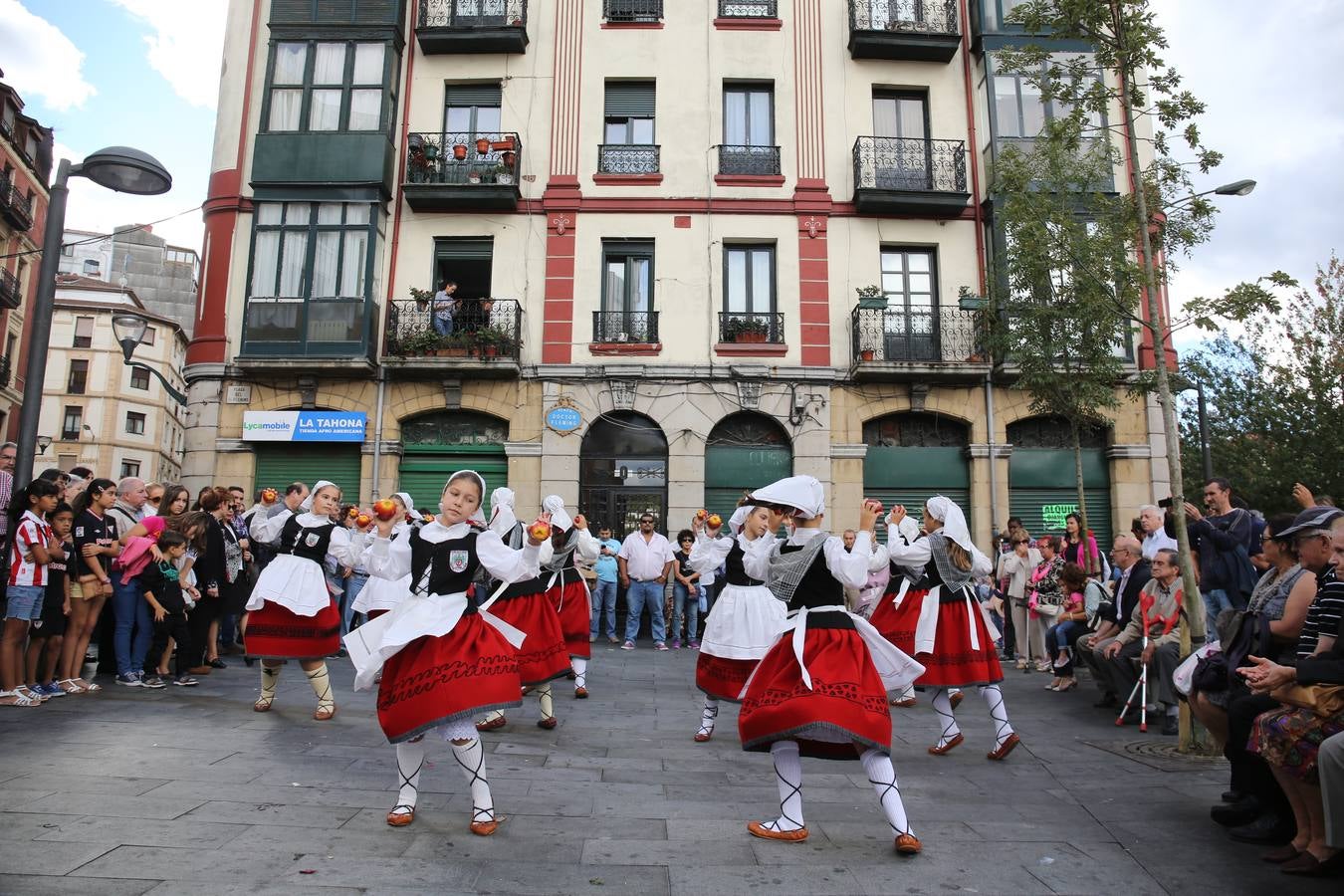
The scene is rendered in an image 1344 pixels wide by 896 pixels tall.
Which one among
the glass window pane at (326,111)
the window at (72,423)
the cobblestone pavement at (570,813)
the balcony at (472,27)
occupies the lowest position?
the cobblestone pavement at (570,813)

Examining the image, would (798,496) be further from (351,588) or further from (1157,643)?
(351,588)

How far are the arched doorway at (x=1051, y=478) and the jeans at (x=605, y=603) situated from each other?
873cm

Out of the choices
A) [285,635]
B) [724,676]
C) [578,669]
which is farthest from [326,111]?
[724,676]

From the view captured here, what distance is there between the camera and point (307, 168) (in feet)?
61.3

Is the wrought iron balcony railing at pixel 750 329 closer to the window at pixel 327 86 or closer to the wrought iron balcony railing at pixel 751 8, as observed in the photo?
the wrought iron balcony railing at pixel 751 8

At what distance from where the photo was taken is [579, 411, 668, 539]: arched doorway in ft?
A: 59.8

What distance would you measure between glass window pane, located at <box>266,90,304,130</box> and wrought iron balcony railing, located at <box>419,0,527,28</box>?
319 centimetres

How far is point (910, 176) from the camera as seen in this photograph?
19.0 meters

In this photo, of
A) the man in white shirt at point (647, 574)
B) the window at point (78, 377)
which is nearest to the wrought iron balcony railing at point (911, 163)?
the man in white shirt at point (647, 574)

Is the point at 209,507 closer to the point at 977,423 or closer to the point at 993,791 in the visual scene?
the point at 993,791

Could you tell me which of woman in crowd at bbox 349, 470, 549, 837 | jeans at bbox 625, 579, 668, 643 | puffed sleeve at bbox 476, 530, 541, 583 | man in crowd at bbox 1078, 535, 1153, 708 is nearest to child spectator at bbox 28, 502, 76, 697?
woman in crowd at bbox 349, 470, 549, 837

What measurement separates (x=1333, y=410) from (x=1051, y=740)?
22.6m

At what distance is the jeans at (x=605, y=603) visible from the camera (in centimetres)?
1522

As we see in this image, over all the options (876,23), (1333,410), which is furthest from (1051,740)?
(1333,410)
